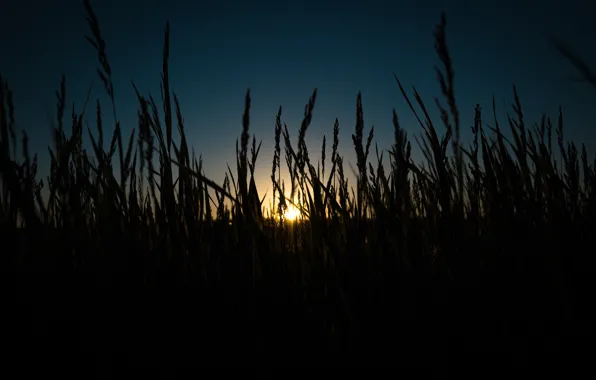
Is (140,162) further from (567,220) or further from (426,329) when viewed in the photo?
(567,220)

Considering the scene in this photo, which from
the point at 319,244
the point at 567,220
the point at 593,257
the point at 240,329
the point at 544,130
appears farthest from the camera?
the point at 544,130

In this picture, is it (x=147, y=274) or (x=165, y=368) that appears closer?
(x=165, y=368)

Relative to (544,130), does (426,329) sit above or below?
below

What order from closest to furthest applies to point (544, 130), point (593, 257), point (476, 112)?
1. point (593, 257)
2. point (476, 112)
3. point (544, 130)

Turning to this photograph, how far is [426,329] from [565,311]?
24cm

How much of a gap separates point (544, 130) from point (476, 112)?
512mm

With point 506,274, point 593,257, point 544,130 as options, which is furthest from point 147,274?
point 544,130

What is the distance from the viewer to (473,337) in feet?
2.20

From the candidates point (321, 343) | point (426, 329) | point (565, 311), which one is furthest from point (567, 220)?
point (321, 343)

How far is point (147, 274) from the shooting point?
917 mm

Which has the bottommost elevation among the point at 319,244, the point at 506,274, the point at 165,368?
the point at 165,368

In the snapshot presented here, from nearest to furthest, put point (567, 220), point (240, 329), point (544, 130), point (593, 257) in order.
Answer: point (240, 329) → point (593, 257) → point (567, 220) → point (544, 130)

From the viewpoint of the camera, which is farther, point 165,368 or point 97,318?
point 97,318

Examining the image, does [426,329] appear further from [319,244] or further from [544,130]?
[544,130]
